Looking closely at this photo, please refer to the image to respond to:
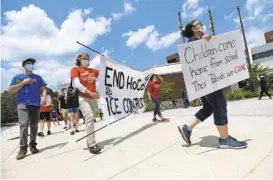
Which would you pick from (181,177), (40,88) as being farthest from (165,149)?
(40,88)

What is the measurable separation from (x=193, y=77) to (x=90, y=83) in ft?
6.63

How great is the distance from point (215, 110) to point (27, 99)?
3.66 meters

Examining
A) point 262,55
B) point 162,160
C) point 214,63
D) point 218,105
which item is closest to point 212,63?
point 214,63

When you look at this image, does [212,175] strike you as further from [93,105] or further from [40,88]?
[40,88]

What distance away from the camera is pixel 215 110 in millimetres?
4164

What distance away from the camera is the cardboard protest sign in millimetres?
4348

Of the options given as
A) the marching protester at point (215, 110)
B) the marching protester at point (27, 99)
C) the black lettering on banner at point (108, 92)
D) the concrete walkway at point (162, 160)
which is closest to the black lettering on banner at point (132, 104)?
the black lettering on banner at point (108, 92)

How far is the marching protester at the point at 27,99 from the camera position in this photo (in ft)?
18.3

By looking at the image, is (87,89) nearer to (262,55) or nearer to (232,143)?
(232,143)

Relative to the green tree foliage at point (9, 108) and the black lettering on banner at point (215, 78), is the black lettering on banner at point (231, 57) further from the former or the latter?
the green tree foliage at point (9, 108)

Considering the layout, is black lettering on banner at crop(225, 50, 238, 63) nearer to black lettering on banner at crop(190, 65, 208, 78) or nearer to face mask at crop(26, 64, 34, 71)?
black lettering on banner at crop(190, 65, 208, 78)

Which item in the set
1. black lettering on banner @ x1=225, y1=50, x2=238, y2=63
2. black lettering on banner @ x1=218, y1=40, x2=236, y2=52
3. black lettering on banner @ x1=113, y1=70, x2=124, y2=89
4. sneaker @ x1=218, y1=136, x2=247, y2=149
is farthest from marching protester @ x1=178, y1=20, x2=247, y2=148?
black lettering on banner @ x1=113, y1=70, x2=124, y2=89

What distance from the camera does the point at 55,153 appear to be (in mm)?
5582

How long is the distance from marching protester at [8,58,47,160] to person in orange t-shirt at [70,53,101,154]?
1.11 m
